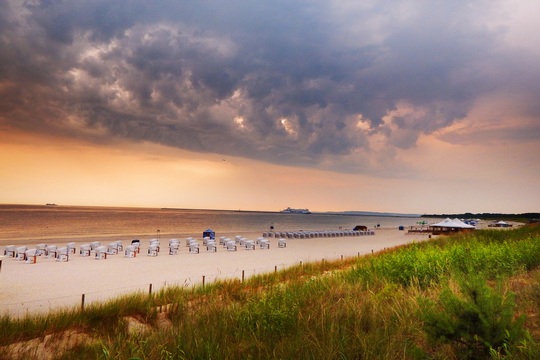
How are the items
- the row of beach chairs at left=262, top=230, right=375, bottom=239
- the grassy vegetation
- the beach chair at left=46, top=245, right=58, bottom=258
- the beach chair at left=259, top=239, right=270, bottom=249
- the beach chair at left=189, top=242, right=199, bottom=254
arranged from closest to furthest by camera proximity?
the grassy vegetation, the beach chair at left=46, top=245, right=58, bottom=258, the beach chair at left=189, top=242, right=199, bottom=254, the beach chair at left=259, top=239, right=270, bottom=249, the row of beach chairs at left=262, top=230, right=375, bottom=239

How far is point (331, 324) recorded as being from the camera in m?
4.89

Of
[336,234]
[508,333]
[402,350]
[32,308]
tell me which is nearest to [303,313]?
[402,350]

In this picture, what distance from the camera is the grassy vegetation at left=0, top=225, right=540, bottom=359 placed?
3.79 m

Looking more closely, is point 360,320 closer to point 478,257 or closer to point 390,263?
point 390,263

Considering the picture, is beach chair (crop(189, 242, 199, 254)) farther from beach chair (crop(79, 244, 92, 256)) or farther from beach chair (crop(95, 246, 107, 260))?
beach chair (crop(79, 244, 92, 256))

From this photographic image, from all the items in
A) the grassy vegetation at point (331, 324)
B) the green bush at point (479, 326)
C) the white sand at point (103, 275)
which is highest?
the green bush at point (479, 326)

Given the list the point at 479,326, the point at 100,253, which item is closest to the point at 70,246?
the point at 100,253

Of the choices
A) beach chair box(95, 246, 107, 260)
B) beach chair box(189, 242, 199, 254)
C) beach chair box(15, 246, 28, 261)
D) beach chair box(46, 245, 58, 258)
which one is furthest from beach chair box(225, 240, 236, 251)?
beach chair box(15, 246, 28, 261)

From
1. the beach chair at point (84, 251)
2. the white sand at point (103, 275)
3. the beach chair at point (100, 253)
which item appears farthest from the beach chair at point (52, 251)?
the beach chair at point (100, 253)

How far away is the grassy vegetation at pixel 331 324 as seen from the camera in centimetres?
379

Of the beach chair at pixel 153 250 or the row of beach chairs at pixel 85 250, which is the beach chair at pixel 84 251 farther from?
the beach chair at pixel 153 250

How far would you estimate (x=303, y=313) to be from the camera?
5.84 metres

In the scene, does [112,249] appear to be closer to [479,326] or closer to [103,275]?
[103,275]

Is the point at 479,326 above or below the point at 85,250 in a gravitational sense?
above
